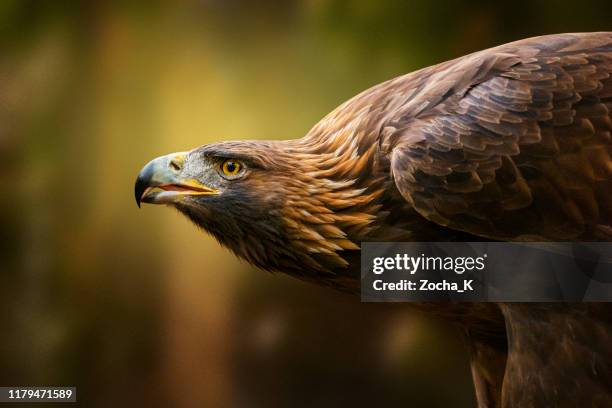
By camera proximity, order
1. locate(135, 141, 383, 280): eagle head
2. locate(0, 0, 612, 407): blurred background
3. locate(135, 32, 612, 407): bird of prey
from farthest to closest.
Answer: locate(0, 0, 612, 407): blurred background, locate(135, 141, 383, 280): eagle head, locate(135, 32, 612, 407): bird of prey

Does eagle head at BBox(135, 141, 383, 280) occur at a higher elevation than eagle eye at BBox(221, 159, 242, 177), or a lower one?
lower

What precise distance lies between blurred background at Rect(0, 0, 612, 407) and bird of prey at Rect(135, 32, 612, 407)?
45cm

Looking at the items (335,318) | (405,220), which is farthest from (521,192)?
(335,318)

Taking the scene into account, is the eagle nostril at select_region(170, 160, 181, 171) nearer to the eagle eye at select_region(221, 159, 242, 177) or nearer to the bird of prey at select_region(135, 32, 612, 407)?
the bird of prey at select_region(135, 32, 612, 407)

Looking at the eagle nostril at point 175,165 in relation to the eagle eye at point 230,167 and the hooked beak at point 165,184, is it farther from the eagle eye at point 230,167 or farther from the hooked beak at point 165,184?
the eagle eye at point 230,167

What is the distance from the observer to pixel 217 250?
228 cm

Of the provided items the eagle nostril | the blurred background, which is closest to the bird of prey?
the eagle nostril

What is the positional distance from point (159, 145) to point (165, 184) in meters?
0.49

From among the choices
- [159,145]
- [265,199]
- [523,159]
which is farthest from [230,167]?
[523,159]

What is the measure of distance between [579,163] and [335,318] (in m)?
0.99

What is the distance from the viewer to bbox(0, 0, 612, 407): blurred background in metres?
2.22

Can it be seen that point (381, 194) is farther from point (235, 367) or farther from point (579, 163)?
point (235, 367)

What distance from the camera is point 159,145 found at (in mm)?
2238

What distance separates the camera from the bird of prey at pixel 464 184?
1.55 metres
